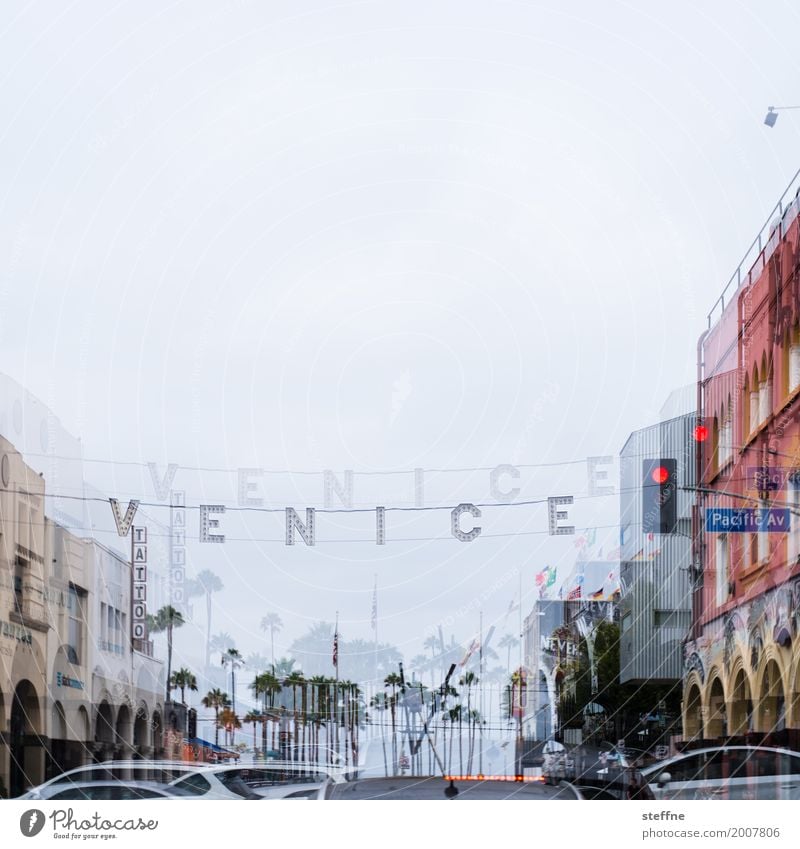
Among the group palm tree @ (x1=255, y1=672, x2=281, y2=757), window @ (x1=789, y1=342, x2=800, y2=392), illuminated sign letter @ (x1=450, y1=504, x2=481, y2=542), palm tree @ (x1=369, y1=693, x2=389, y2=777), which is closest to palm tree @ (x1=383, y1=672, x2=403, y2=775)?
palm tree @ (x1=369, y1=693, x2=389, y2=777)

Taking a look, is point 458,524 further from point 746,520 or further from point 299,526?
point 746,520

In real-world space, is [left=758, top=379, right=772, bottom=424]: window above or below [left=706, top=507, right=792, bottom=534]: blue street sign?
above

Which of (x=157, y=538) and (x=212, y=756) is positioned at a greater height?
(x=157, y=538)

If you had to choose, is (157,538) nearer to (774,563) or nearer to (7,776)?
(7,776)

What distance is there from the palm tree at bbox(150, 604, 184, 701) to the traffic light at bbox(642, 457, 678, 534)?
7.73ft

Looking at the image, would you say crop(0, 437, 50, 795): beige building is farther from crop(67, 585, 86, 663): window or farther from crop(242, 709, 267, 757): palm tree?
crop(242, 709, 267, 757): palm tree

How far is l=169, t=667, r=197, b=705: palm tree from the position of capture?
6652mm

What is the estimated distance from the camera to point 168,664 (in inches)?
263

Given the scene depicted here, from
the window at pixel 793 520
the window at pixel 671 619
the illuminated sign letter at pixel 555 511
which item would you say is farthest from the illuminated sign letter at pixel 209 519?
the window at pixel 793 520

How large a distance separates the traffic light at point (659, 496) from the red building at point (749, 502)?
0.13 m

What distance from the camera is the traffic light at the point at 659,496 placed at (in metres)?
6.61
